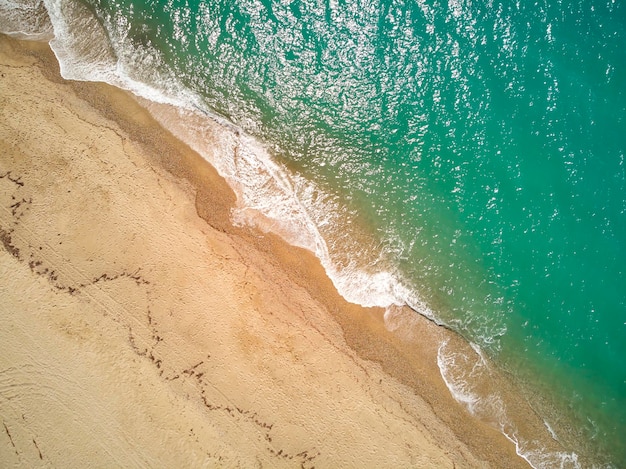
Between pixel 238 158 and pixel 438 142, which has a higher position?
pixel 438 142

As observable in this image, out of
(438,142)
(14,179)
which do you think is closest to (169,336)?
(14,179)

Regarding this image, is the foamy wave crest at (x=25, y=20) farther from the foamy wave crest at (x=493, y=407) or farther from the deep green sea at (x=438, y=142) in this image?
the foamy wave crest at (x=493, y=407)

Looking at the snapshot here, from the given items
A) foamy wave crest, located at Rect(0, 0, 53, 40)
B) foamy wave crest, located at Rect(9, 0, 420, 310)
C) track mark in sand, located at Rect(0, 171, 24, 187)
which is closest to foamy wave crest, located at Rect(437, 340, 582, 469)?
foamy wave crest, located at Rect(9, 0, 420, 310)

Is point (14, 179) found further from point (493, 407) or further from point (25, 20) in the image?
point (493, 407)

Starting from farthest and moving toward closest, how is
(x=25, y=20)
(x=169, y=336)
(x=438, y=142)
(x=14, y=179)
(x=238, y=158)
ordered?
(x=438, y=142) < (x=25, y=20) < (x=238, y=158) < (x=14, y=179) < (x=169, y=336)

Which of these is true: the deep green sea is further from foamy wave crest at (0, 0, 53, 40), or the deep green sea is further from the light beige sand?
the light beige sand

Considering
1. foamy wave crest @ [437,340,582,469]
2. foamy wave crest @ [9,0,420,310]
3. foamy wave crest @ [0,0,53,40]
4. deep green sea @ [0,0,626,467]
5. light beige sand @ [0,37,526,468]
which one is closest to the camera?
light beige sand @ [0,37,526,468]

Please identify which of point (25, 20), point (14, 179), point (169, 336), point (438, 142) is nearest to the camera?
point (169, 336)
